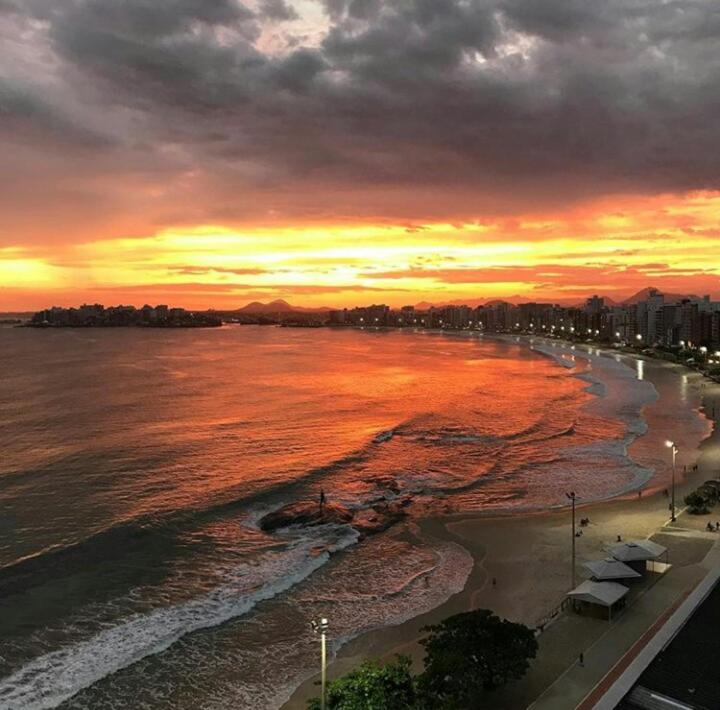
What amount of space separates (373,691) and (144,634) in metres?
12.0

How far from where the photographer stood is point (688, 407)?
83.8 m

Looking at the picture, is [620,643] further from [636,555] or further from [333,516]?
[333,516]

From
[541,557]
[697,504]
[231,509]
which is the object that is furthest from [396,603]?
[697,504]

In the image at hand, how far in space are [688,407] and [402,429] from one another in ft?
137

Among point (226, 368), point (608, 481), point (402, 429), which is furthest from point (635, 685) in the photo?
point (226, 368)

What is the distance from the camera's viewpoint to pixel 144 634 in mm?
25859

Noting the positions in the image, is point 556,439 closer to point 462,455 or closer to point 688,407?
point 462,455

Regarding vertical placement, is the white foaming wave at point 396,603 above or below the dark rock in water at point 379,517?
below

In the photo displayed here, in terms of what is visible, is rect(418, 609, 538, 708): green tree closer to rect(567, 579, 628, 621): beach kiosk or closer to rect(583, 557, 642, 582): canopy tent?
rect(567, 579, 628, 621): beach kiosk

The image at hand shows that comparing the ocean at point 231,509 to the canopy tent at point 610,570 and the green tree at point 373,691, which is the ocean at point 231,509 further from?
the canopy tent at point 610,570

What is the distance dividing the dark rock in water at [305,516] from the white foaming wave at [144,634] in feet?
12.4

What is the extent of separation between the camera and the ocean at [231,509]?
2417 centimetres

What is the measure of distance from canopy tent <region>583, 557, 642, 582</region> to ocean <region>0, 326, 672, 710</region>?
6579 millimetres

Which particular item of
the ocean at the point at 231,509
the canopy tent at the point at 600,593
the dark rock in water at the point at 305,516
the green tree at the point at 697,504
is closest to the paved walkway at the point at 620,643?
the canopy tent at the point at 600,593
